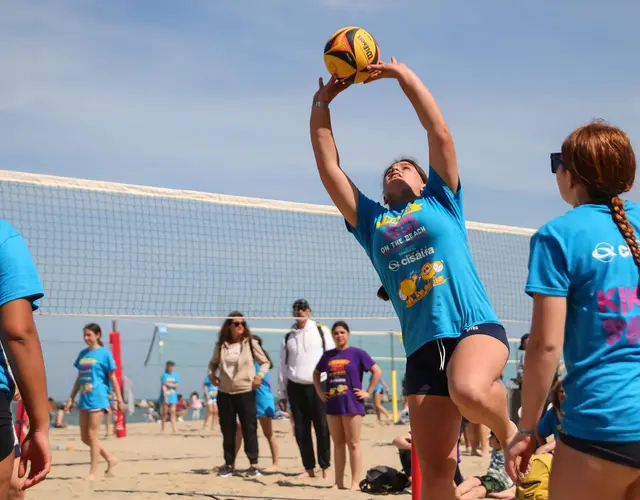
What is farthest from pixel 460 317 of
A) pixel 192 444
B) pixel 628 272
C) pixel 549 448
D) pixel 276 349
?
pixel 276 349

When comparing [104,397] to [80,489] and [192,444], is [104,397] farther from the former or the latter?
[192,444]

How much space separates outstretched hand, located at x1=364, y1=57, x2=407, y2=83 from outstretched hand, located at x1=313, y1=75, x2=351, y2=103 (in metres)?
0.14

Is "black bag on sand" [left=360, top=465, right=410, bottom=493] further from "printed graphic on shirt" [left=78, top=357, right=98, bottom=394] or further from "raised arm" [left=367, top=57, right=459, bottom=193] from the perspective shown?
"raised arm" [left=367, top=57, right=459, bottom=193]

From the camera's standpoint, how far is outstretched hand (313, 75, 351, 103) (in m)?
4.42

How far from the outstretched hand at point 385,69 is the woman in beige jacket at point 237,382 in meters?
6.01

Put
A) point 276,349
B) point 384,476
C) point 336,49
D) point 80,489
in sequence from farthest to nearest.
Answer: point 276,349
point 80,489
point 384,476
point 336,49

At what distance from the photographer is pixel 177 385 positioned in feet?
66.0

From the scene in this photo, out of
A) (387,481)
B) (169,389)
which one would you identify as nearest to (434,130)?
(387,481)

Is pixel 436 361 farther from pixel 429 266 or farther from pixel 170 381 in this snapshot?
pixel 170 381

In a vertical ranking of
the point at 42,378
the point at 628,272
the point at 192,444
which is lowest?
the point at 192,444

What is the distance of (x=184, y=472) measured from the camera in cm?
1081

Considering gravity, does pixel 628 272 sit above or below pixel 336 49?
below

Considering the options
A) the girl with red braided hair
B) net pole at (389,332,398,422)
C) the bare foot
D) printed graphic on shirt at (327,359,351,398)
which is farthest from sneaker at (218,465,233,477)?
net pole at (389,332,398,422)

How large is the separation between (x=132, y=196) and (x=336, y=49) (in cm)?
558
